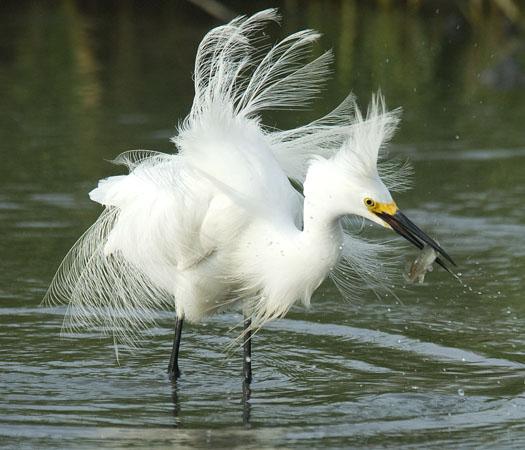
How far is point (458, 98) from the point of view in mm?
14586

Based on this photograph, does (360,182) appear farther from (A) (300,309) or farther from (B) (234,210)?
(A) (300,309)

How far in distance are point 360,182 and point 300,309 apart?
7.89 ft

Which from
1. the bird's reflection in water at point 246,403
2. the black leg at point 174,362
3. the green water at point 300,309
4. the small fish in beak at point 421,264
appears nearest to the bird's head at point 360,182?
the small fish in beak at point 421,264

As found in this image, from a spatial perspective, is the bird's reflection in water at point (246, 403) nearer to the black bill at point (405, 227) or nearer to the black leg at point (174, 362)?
the black leg at point (174, 362)

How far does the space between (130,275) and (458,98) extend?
803 centimetres

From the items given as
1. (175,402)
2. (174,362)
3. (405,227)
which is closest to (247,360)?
(174,362)

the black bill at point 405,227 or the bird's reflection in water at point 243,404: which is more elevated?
the black bill at point 405,227

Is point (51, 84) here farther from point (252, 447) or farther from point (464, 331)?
point (252, 447)

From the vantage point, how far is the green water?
591 cm

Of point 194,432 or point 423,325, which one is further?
point 423,325

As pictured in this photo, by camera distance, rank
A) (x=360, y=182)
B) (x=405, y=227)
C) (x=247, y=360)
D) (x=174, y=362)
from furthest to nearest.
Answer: (x=174, y=362), (x=247, y=360), (x=405, y=227), (x=360, y=182)

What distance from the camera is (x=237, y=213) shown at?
255 inches

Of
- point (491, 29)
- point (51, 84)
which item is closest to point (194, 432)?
point (51, 84)

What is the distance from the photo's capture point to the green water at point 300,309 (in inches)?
233
